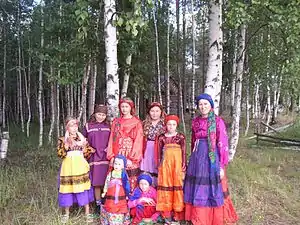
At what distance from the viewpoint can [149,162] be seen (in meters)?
5.19

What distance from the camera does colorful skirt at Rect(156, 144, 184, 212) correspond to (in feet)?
16.0

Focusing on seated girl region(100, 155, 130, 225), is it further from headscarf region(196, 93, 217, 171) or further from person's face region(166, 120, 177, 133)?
headscarf region(196, 93, 217, 171)

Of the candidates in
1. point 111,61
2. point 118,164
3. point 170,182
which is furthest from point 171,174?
point 111,61

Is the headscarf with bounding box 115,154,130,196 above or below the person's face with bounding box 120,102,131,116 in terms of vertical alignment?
below

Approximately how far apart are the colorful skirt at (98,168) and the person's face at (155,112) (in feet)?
2.97

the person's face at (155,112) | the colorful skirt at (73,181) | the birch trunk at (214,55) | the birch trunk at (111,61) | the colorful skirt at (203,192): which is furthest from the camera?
the birch trunk at (214,55)

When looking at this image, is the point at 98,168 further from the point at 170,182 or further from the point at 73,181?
the point at 170,182

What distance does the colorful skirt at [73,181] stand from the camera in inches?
190

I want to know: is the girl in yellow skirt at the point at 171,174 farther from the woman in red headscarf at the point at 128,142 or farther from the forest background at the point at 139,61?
the forest background at the point at 139,61

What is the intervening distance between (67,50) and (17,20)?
10181 millimetres

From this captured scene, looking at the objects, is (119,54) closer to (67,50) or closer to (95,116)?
(67,50)

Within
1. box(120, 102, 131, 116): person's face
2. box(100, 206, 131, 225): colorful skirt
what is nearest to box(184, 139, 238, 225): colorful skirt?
box(100, 206, 131, 225): colorful skirt

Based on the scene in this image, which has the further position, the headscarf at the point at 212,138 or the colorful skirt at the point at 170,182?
the colorful skirt at the point at 170,182

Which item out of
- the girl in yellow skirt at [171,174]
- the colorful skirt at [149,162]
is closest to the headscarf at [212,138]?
the girl in yellow skirt at [171,174]
